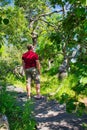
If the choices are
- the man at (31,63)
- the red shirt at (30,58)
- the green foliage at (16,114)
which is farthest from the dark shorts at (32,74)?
the green foliage at (16,114)

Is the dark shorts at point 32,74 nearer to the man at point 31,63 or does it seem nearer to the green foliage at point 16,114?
the man at point 31,63

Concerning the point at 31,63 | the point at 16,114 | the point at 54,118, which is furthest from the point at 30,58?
the point at 16,114

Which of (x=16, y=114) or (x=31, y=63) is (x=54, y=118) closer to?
(x=16, y=114)

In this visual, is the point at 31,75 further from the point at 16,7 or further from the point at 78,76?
the point at 16,7

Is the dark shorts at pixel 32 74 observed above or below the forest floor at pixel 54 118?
above

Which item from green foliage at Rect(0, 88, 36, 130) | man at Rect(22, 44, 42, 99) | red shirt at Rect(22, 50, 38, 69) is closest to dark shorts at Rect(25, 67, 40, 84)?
man at Rect(22, 44, 42, 99)

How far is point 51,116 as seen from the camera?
10.1m

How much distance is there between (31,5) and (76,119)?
16.1 metres

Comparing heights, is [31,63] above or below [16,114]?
above

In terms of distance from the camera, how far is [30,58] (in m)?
11.9

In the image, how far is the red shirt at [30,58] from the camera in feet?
38.8

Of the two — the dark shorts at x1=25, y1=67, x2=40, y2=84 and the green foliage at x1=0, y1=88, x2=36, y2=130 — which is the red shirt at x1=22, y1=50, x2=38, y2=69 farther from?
the green foliage at x1=0, y1=88, x2=36, y2=130

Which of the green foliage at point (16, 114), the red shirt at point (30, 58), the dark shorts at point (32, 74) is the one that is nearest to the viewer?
the green foliage at point (16, 114)

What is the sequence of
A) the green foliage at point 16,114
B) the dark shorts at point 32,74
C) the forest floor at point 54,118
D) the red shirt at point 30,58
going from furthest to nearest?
the dark shorts at point 32,74 < the red shirt at point 30,58 < the forest floor at point 54,118 < the green foliage at point 16,114
